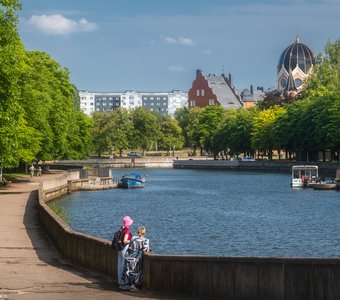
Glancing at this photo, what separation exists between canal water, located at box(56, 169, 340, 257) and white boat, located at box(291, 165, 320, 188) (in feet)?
5.07

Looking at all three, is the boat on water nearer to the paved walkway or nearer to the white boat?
the white boat

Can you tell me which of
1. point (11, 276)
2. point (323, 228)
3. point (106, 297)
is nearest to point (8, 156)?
point (323, 228)

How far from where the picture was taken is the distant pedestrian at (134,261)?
21156 mm

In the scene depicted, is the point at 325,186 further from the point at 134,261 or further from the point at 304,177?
the point at 134,261

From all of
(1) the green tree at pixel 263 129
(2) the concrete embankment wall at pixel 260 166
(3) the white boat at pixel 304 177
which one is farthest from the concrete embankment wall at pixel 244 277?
(1) the green tree at pixel 263 129

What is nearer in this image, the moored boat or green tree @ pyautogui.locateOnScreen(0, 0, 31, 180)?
green tree @ pyautogui.locateOnScreen(0, 0, 31, 180)

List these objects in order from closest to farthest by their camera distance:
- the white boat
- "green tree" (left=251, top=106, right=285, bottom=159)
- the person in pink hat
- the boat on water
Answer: the person in pink hat → the white boat → the boat on water → "green tree" (left=251, top=106, right=285, bottom=159)

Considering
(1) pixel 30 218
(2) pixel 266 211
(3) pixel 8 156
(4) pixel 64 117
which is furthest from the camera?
(4) pixel 64 117

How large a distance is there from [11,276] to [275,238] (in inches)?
1172

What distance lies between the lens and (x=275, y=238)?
168 feet

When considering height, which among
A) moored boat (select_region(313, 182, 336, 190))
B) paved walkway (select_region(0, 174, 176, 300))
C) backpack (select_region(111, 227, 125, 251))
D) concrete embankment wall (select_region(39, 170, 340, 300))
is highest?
backpack (select_region(111, 227, 125, 251))

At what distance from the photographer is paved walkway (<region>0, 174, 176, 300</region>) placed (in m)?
20.7

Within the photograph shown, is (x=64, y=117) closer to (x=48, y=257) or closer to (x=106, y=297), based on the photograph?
(x=48, y=257)

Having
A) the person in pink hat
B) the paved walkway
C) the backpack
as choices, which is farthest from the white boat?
the person in pink hat
